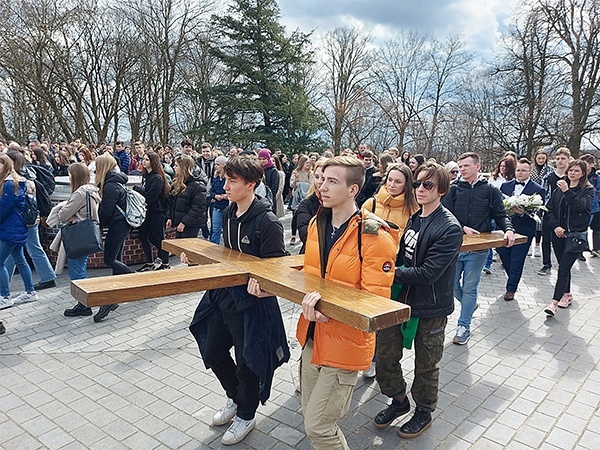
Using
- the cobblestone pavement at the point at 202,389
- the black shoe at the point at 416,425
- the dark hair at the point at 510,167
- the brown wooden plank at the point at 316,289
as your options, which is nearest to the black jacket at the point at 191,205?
the cobblestone pavement at the point at 202,389

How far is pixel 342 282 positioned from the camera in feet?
7.64

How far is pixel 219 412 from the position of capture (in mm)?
3242

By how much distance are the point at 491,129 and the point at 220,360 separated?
29.4m

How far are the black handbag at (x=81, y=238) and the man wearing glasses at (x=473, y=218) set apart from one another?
4190mm

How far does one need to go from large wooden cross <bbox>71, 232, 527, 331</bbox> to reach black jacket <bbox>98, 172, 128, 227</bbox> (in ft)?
10.9

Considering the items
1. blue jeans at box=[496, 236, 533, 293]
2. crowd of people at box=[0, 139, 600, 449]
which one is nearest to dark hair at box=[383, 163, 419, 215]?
crowd of people at box=[0, 139, 600, 449]

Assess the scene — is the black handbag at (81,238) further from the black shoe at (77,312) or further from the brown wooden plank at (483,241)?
the brown wooden plank at (483,241)

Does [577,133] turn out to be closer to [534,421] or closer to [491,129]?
[491,129]

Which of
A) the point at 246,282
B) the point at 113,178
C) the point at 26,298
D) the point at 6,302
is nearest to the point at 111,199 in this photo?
the point at 113,178

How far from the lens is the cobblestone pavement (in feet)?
10.2

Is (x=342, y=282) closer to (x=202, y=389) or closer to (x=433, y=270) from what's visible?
(x=433, y=270)

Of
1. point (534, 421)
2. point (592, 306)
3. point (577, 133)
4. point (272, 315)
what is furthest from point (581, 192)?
point (577, 133)

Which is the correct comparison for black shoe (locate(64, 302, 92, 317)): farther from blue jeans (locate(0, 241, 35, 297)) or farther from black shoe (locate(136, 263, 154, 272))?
black shoe (locate(136, 263, 154, 272))

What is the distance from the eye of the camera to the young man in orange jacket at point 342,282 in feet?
7.44
